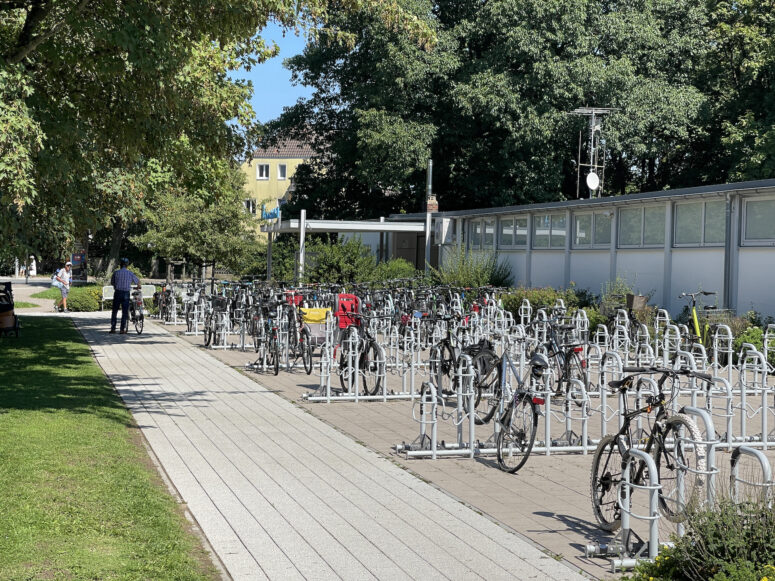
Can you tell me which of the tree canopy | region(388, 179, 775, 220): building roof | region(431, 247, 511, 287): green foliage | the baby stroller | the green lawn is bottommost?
the green lawn

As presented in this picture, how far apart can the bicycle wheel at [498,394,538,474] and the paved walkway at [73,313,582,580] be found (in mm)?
866

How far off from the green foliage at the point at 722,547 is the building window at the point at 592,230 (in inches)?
789

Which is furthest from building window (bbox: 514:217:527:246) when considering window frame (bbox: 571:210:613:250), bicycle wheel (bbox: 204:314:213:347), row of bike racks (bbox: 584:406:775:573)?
row of bike racks (bbox: 584:406:775:573)

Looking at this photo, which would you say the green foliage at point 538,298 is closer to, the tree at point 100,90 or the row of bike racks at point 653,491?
the tree at point 100,90

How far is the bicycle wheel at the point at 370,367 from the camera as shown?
41.0 feet

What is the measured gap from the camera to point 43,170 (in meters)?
10.4

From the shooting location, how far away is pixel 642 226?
2269cm

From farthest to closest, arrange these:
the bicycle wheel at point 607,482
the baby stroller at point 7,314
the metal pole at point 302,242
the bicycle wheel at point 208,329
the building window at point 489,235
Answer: the building window at point 489,235
the metal pole at point 302,242
the baby stroller at point 7,314
the bicycle wheel at point 208,329
the bicycle wheel at point 607,482

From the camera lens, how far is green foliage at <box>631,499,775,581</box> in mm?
4000

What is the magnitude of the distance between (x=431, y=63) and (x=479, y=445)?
29.7 meters

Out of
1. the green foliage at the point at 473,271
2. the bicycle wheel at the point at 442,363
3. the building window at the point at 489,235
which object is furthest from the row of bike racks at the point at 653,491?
the building window at the point at 489,235

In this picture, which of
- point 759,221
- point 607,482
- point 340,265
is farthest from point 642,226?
point 607,482

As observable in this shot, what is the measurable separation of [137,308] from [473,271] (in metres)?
8.95

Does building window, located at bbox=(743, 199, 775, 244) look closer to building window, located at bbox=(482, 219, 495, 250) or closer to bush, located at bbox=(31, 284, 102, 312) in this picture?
building window, located at bbox=(482, 219, 495, 250)
